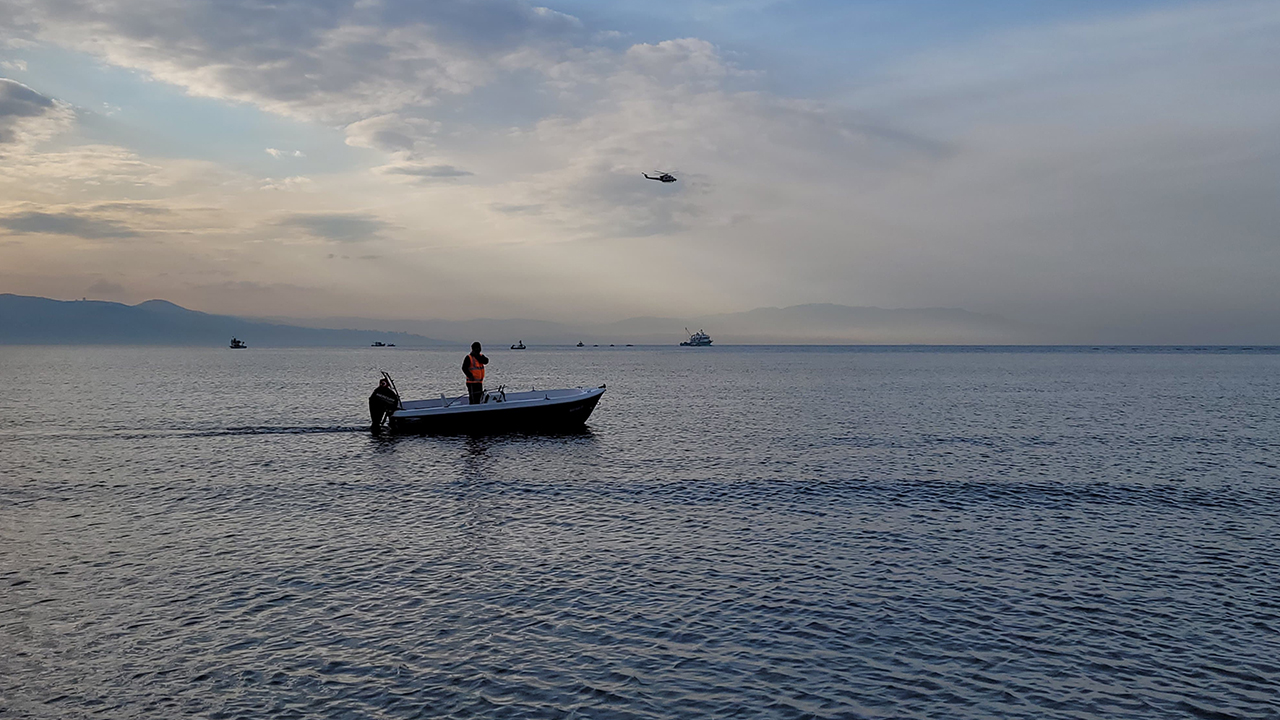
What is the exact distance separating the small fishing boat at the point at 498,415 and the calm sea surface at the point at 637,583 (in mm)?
4880

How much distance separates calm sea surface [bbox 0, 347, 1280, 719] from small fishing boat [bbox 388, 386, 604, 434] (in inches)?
192

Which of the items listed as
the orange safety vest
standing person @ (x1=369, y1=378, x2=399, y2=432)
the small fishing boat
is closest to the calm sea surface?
the small fishing boat

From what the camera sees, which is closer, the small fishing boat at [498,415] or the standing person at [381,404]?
the small fishing boat at [498,415]

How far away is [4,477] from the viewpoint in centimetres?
3008

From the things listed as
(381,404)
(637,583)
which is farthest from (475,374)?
(637,583)

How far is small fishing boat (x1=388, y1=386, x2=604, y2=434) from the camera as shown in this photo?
42.8 metres

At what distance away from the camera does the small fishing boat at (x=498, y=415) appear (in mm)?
42750

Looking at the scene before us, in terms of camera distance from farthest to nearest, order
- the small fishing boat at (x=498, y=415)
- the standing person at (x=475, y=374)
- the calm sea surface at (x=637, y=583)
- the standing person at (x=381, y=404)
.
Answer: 1. the standing person at (x=381, y=404)
2. the small fishing boat at (x=498, y=415)
3. the standing person at (x=475, y=374)
4. the calm sea surface at (x=637, y=583)

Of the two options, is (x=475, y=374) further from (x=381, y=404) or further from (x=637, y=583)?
(x=637, y=583)

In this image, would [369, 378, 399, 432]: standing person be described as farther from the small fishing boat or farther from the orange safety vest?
the orange safety vest

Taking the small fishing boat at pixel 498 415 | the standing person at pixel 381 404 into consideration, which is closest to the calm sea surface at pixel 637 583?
the small fishing boat at pixel 498 415

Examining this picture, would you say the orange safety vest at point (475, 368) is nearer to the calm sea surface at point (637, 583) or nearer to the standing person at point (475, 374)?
the standing person at point (475, 374)

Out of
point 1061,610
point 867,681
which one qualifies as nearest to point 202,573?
point 867,681

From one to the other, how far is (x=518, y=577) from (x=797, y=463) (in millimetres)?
19415
